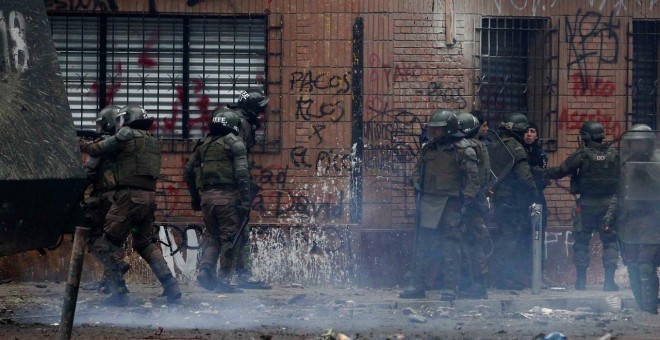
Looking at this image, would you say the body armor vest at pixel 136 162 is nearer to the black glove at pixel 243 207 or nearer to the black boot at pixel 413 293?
the black glove at pixel 243 207

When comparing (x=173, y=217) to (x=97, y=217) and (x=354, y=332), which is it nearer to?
(x=97, y=217)

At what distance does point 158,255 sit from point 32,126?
3.14 m

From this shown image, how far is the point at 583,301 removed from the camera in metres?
11.1

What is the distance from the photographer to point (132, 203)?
10523 millimetres

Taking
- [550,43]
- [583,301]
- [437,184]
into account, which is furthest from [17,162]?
[550,43]

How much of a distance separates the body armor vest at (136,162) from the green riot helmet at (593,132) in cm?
448

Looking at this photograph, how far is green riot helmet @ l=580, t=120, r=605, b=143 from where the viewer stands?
11.9 metres

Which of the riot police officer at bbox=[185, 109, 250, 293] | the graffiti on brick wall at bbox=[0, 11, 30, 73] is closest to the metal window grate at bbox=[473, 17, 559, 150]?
the riot police officer at bbox=[185, 109, 250, 293]

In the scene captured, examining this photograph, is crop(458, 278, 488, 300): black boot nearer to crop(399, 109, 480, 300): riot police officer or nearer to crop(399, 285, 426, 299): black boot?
crop(399, 109, 480, 300): riot police officer

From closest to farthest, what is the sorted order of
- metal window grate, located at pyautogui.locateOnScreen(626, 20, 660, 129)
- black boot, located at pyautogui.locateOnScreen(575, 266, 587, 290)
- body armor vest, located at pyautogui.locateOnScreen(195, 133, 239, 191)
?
body armor vest, located at pyautogui.locateOnScreen(195, 133, 239, 191) < black boot, located at pyautogui.locateOnScreen(575, 266, 587, 290) < metal window grate, located at pyautogui.locateOnScreen(626, 20, 660, 129)

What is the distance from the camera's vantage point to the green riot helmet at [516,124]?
1206 cm

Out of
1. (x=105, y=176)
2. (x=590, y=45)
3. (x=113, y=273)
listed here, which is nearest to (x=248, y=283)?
(x=113, y=273)

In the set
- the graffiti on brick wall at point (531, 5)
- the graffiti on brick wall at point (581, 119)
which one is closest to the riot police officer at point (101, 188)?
the graffiti on brick wall at point (531, 5)

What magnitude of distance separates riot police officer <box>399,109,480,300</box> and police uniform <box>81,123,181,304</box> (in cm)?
238
